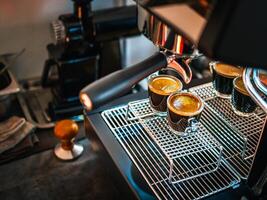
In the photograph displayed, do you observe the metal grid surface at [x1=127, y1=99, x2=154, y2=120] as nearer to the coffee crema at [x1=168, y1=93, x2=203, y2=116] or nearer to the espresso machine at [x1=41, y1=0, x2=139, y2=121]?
the coffee crema at [x1=168, y1=93, x2=203, y2=116]

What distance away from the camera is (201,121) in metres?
0.73

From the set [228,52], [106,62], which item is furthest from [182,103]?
[106,62]

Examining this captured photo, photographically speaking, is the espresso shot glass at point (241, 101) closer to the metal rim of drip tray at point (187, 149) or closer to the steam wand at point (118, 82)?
the metal rim of drip tray at point (187, 149)

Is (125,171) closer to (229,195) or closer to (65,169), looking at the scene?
(229,195)

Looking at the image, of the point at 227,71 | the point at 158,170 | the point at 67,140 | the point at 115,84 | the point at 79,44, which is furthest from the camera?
the point at 79,44

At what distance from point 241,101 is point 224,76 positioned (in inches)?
2.4

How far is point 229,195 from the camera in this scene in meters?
0.61

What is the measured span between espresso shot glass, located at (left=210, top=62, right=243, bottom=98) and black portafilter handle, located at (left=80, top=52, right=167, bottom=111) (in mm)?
219

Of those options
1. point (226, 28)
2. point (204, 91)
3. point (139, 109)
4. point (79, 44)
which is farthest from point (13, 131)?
point (226, 28)

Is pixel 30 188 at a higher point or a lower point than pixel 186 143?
lower

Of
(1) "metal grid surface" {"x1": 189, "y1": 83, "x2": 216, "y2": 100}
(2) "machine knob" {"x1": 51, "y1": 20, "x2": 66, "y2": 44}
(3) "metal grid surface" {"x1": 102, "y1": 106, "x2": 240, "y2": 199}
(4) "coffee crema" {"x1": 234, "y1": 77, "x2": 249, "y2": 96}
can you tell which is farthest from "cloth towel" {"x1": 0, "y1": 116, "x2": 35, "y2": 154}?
(4) "coffee crema" {"x1": 234, "y1": 77, "x2": 249, "y2": 96}

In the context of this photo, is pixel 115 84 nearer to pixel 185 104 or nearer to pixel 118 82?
pixel 118 82

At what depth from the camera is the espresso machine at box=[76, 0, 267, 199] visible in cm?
39

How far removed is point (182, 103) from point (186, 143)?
0.23 feet
